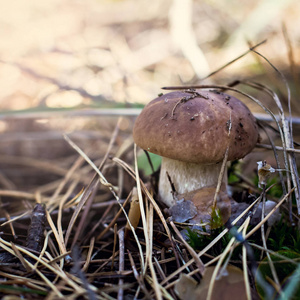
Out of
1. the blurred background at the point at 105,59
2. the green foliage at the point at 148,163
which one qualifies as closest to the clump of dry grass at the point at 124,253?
the green foliage at the point at 148,163

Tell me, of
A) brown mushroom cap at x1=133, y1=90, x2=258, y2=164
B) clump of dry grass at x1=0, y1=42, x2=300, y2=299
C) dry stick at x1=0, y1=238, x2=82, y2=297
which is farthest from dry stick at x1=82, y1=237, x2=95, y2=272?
brown mushroom cap at x1=133, y1=90, x2=258, y2=164

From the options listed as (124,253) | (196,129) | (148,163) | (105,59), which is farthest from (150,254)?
(105,59)

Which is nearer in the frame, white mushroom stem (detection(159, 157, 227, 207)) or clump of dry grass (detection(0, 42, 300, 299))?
clump of dry grass (detection(0, 42, 300, 299))

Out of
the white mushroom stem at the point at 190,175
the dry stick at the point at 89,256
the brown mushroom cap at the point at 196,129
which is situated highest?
the brown mushroom cap at the point at 196,129

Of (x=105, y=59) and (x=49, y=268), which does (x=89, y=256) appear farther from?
(x=105, y=59)

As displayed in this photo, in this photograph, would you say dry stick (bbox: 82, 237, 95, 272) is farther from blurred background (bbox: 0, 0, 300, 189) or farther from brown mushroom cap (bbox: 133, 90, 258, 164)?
blurred background (bbox: 0, 0, 300, 189)

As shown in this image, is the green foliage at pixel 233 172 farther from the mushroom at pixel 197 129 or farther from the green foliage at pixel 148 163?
the green foliage at pixel 148 163

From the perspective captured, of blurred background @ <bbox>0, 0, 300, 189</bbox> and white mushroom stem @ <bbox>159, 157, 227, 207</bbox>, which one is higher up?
blurred background @ <bbox>0, 0, 300, 189</bbox>

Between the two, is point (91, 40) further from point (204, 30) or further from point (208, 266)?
point (208, 266)
